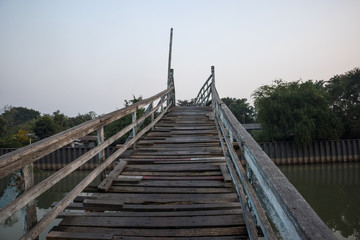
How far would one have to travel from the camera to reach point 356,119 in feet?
74.1

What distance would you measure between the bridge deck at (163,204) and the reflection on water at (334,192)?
6.17m

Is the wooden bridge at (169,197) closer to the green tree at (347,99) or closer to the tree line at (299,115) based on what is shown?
the tree line at (299,115)

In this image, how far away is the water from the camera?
24.5 ft

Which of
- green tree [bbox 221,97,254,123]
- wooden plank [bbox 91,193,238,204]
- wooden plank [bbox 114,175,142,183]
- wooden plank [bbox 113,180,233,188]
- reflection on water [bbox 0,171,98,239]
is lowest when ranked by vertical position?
reflection on water [bbox 0,171,98,239]

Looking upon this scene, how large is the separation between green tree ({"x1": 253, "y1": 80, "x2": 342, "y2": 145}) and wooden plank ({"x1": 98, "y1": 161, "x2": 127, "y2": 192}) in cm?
1875

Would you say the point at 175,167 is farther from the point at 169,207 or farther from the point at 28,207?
the point at 28,207

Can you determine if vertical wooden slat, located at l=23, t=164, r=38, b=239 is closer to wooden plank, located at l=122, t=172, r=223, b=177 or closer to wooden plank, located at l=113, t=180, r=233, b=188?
wooden plank, located at l=113, t=180, r=233, b=188

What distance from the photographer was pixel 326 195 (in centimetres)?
1061

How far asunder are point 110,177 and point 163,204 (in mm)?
1056

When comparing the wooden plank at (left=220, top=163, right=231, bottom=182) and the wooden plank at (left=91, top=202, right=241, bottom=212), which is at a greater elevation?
the wooden plank at (left=220, top=163, right=231, bottom=182)

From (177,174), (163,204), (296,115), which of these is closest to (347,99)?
(296,115)

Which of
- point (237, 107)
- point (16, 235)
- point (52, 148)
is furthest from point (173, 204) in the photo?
point (237, 107)

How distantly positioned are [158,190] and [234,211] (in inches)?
41.9

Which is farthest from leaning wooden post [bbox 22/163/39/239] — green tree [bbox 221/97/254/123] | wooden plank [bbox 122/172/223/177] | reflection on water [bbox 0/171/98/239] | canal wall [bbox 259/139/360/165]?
green tree [bbox 221/97/254/123]
